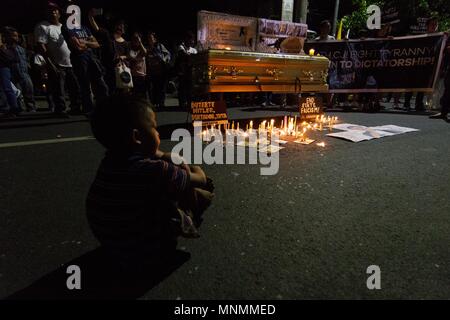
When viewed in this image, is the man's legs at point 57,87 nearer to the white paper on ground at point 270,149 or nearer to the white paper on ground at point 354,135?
the white paper on ground at point 270,149

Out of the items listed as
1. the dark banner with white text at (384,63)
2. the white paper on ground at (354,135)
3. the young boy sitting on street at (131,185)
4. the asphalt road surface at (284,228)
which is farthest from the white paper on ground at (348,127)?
the young boy sitting on street at (131,185)

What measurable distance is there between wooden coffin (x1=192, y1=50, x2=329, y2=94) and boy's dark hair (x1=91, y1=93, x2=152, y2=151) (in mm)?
3843

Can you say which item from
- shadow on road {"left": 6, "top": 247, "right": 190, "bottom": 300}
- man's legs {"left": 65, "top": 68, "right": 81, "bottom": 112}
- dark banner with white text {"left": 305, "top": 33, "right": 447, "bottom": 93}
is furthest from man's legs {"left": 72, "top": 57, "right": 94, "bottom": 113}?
dark banner with white text {"left": 305, "top": 33, "right": 447, "bottom": 93}

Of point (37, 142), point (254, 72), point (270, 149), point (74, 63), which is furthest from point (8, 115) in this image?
point (270, 149)

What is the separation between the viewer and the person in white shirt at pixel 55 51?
6188 mm

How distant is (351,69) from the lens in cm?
934

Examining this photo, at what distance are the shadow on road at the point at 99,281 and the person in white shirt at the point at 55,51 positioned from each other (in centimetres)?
568

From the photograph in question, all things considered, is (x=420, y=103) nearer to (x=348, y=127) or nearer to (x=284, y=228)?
(x=348, y=127)

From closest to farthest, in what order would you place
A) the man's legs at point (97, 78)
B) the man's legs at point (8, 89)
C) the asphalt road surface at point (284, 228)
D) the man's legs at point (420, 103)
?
the asphalt road surface at point (284, 228)
the man's legs at point (97, 78)
the man's legs at point (8, 89)
the man's legs at point (420, 103)

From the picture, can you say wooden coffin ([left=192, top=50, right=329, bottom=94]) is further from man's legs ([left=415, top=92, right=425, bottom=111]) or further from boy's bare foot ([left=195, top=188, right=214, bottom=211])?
man's legs ([left=415, top=92, right=425, bottom=111])

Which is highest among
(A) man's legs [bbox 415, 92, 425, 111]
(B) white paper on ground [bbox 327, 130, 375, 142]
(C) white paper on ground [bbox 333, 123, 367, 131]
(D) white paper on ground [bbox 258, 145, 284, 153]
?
(A) man's legs [bbox 415, 92, 425, 111]

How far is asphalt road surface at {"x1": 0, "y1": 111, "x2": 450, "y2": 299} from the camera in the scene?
5.18 ft
